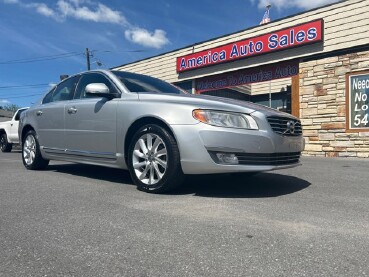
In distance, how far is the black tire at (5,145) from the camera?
13534 mm

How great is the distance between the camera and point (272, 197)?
376 centimetres

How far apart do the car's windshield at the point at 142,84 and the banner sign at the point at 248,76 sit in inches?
290

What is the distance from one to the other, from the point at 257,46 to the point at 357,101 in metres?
3.74

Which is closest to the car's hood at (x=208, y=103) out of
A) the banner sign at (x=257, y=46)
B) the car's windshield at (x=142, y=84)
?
the car's windshield at (x=142, y=84)

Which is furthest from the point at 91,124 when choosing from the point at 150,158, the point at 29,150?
the point at 29,150

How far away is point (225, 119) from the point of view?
371 cm

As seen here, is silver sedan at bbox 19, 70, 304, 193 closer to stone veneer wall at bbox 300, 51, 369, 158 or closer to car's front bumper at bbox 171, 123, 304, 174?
car's front bumper at bbox 171, 123, 304, 174

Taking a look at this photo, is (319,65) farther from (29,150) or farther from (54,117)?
(29,150)

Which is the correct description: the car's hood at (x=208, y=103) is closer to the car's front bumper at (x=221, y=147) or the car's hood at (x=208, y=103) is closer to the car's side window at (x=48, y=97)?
the car's front bumper at (x=221, y=147)

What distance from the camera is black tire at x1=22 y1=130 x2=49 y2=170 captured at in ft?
19.7

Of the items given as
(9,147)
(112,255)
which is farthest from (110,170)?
(9,147)

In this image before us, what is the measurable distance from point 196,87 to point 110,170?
944 cm

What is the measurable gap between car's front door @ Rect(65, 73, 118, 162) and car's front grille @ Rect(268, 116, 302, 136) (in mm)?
1905

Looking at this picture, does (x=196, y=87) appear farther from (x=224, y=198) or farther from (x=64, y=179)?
(x=224, y=198)
